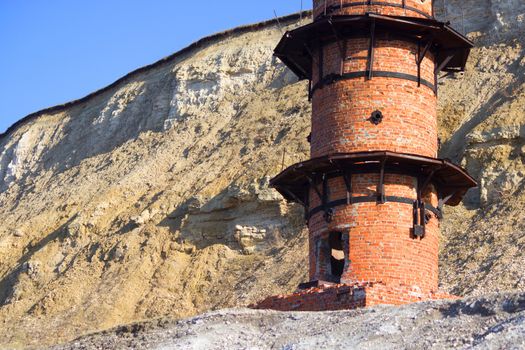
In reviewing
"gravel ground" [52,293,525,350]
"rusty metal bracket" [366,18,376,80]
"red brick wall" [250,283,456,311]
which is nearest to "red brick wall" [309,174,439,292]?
"red brick wall" [250,283,456,311]

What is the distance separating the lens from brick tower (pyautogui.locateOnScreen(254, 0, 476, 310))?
18.5 meters

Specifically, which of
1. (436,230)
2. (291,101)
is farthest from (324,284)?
(291,101)

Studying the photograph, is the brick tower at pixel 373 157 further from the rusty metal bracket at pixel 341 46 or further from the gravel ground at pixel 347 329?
the gravel ground at pixel 347 329

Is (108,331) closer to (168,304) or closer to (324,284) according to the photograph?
(324,284)

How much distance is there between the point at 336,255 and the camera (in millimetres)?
20328

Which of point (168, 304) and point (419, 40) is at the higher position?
point (419, 40)

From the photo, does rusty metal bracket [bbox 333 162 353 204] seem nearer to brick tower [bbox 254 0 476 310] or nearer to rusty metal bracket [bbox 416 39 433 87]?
brick tower [bbox 254 0 476 310]

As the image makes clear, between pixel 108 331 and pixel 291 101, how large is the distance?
32934 mm

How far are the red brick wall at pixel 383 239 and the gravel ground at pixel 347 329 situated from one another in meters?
3.02

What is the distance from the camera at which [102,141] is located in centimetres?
6047

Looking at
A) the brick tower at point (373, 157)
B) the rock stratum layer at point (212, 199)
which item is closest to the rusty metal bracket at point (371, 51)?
the brick tower at point (373, 157)

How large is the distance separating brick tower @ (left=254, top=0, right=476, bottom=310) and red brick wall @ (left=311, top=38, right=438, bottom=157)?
0.8 inches

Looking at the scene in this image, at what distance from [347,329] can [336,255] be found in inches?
241

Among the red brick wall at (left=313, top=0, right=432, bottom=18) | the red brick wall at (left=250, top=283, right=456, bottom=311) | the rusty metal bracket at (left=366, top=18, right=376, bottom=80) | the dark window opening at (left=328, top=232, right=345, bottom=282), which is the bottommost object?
the red brick wall at (left=250, top=283, right=456, bottom=311)
